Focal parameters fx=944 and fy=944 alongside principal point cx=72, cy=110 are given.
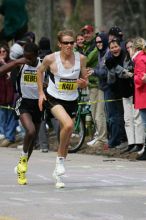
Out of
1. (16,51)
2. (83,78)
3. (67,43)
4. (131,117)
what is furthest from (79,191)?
(16,51)

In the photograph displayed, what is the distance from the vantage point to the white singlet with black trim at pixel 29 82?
1362cm

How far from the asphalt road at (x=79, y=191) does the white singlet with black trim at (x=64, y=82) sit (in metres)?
1.24

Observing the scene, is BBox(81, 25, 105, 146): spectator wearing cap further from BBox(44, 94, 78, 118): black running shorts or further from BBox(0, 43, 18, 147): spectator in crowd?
BBox(44, 94, 78, 118): black running shorts

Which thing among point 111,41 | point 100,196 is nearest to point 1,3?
point 111,41

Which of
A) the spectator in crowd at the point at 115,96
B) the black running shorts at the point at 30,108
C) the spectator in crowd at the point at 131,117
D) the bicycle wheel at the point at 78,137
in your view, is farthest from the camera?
the bicycle wheel at the point at 78,137

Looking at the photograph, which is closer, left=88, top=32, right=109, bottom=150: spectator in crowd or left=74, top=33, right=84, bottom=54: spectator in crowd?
left=88, top=32, right=109, bottom=150: spectator in crowd

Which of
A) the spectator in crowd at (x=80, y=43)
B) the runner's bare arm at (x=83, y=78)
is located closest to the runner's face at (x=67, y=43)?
the runner's bare arm at (x=83, y=78)

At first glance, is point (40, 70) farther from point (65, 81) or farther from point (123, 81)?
point (123, 81)

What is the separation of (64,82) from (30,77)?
1188 mm

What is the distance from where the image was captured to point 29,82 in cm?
1373

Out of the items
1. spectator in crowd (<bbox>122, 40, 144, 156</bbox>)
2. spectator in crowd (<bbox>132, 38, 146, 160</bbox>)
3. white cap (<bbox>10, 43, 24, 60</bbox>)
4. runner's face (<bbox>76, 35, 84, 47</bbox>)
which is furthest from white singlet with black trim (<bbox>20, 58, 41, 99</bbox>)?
white cap (<bbox>10, 43, 24, 60</bbox>)

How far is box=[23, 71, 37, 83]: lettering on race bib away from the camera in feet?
45.0

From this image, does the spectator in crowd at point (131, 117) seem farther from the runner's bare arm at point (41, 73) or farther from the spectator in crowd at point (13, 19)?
the spectator in crowd at point (13, 19)

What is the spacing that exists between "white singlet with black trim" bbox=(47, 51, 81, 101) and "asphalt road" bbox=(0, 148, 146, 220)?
48.9 inches
